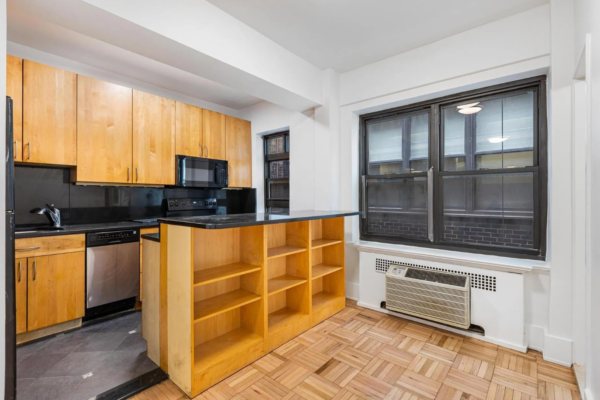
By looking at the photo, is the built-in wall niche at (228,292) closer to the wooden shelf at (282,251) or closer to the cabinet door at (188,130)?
the wooden shelf at (282,251)

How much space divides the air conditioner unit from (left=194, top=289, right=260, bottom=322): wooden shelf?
1396mm

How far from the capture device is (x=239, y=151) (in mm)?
4242

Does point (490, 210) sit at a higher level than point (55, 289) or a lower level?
higher

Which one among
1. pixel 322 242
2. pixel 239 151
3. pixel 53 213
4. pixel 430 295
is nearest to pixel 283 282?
pixel 322 242

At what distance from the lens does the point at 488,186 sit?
8.56ft

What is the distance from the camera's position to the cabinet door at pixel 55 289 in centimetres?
231

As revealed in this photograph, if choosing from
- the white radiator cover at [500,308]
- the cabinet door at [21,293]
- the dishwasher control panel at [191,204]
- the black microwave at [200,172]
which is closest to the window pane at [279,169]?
the black microwave at [200,172]

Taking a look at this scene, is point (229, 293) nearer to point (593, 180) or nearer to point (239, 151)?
point (593, 180)

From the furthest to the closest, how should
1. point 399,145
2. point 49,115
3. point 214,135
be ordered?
point 214,135, point 399,145, point 49,115

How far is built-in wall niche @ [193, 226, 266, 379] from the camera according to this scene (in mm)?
1958

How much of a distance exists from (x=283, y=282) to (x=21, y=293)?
210cm

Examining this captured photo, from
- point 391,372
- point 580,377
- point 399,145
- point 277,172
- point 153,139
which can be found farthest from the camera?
point 277,172

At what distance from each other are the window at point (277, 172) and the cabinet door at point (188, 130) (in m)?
1.10

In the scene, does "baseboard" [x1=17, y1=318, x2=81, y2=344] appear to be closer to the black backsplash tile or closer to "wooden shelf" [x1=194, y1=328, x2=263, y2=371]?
the black backsplash tile
